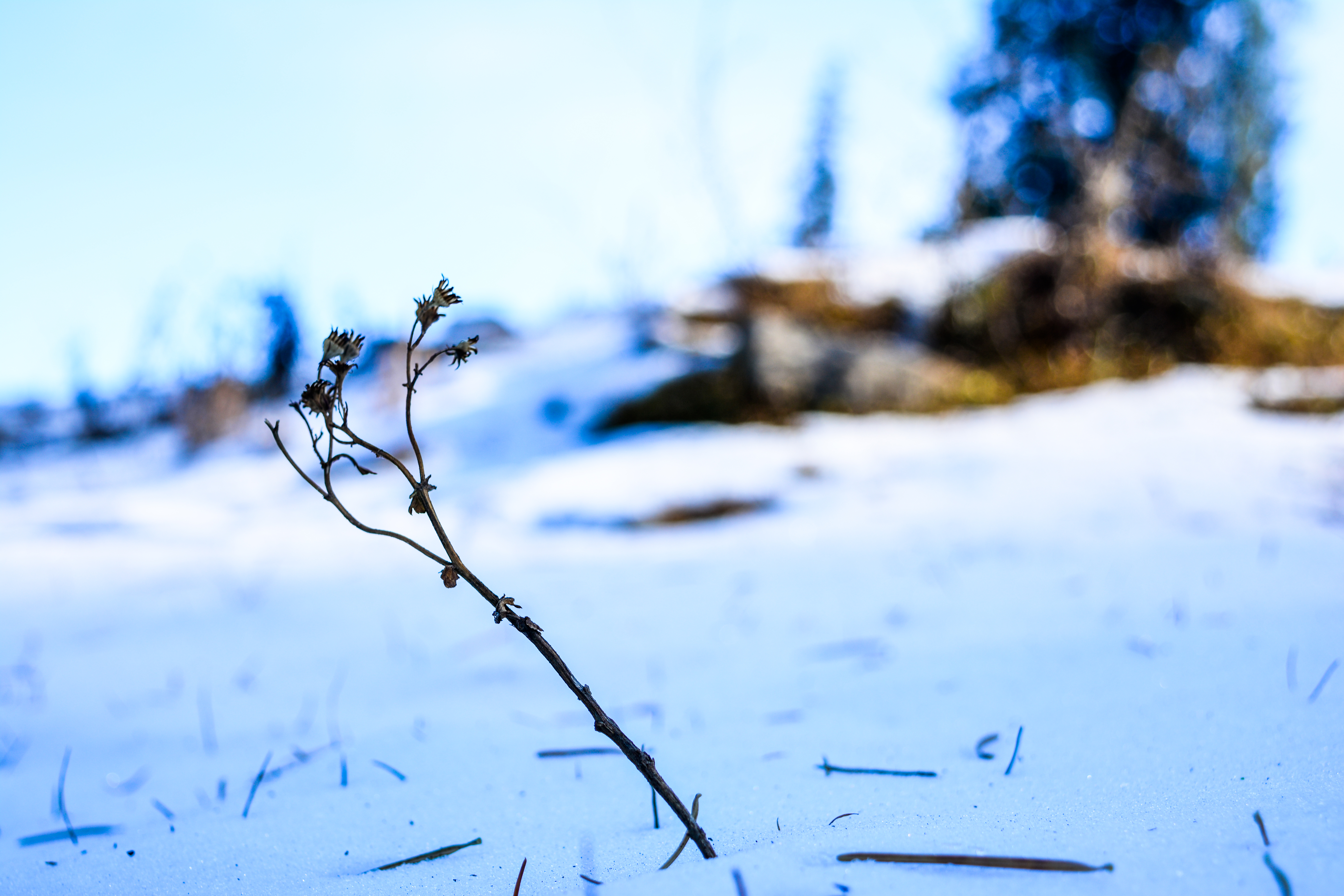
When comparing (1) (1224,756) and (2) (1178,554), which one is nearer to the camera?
(1) (1224,756)

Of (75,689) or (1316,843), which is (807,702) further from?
(75,689)

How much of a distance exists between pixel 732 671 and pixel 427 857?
112cm

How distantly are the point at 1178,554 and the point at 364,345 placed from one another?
2.62 metres

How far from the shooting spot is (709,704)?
1557 mm

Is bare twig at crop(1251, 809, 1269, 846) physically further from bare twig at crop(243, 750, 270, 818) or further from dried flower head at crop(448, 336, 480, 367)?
bare twig at crop(243, 750, 270, 818)

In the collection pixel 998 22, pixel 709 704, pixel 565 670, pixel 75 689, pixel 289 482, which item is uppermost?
pixel 998 22

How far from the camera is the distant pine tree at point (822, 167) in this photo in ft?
74.9

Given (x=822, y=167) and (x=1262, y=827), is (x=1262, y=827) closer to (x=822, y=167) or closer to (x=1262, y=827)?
(x=1262, y=827)

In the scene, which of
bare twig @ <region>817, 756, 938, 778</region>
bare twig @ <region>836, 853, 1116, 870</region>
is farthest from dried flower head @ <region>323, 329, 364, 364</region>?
bare twig @ <region>817, 756, 938, 778</region>

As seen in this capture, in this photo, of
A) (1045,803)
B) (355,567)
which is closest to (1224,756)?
(1045,803)

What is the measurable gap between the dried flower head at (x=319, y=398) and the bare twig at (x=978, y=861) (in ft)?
1.98

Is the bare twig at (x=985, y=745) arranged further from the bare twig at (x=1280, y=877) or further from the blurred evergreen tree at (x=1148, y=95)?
the blurred evergreen tree at (x=1148, y=95)

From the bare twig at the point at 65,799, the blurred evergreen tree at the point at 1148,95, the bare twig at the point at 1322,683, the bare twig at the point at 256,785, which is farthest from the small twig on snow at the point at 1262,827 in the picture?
the blurred evergreen tree at the point at 1148,95

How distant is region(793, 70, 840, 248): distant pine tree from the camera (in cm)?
2283
